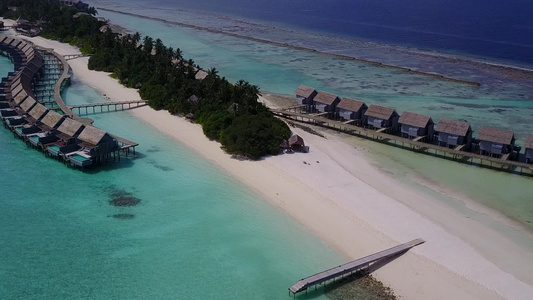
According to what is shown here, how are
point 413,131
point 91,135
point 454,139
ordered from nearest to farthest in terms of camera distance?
point 91,135 < point 454,139 < point 413,131

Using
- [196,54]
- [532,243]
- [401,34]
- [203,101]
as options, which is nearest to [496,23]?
[401,34]

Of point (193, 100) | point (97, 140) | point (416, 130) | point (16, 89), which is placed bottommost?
point (97, 140)

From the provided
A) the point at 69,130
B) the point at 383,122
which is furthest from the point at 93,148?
the point at 383,122

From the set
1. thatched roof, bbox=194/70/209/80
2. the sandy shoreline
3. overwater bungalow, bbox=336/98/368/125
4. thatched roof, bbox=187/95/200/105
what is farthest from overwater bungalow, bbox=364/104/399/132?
thatched roof, bbox=194/70/209/80

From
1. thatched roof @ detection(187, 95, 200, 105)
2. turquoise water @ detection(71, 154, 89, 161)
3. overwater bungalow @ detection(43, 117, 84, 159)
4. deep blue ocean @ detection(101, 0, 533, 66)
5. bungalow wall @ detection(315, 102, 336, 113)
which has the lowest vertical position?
turquoise water @ detection(71, 154, 89, 161)

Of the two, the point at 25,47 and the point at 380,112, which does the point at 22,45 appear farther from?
the point at 380,112

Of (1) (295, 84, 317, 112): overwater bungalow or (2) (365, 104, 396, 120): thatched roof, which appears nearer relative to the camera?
(2) (365, 104, 396, 120): thatched roof

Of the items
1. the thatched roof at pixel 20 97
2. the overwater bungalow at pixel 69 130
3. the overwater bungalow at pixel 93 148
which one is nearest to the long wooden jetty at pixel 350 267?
the overwater bungalow at pixel 93 148

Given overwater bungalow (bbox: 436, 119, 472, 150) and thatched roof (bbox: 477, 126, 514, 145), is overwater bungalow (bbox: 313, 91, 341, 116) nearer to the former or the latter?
overwater bungalow (bbox: 436, 119, 472, 150)

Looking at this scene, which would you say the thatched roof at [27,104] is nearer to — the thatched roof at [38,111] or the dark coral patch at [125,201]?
the thatched roof at [38,111]
